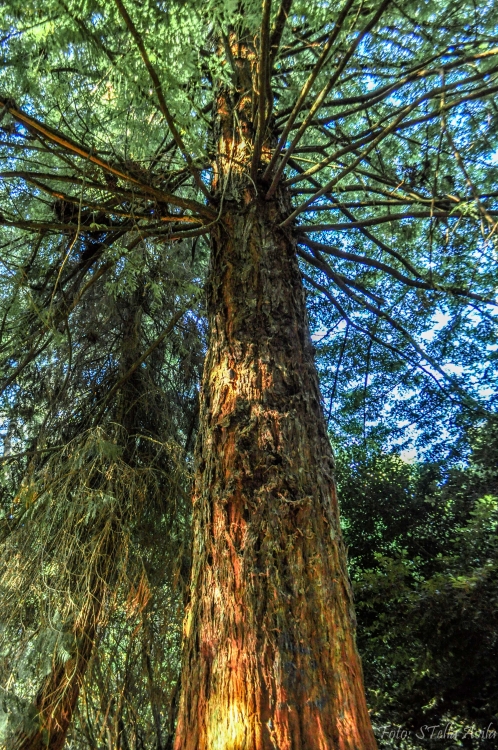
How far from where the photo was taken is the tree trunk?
133cm

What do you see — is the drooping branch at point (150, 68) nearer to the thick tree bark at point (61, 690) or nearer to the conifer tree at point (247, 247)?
the conifer tree at point (247, 247)

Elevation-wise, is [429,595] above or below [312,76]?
below

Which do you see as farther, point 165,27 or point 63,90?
point 63,90

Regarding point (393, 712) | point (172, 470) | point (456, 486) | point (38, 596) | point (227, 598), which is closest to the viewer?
point (227, 598)

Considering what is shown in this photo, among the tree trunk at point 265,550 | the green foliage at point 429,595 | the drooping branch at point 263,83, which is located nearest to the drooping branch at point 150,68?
the drooping branch at point 263,83

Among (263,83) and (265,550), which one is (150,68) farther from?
(265,550)

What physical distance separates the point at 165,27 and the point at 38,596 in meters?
2.38

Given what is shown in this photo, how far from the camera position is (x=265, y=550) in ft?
5.10

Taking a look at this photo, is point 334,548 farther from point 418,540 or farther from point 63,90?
point 418,540

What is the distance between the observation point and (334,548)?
1.65 metres

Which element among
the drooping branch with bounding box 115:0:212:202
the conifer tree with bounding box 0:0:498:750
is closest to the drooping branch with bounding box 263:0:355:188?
the conifer tree with bounding box 0:0:498:750

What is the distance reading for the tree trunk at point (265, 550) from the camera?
4.35 ft

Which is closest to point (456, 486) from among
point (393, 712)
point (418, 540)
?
point (418, 540)

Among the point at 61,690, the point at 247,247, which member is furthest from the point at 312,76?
the point at 61,690
